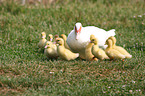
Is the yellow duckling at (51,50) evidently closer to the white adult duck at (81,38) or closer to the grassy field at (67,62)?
the grassy field at (67,62)

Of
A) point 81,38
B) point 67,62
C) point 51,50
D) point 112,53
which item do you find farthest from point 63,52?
point 112,53

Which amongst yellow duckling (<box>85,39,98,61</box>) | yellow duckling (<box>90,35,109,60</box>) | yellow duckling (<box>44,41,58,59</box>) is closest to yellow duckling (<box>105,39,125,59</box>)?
yellow duckling (<box>90,35,109,60</box>)

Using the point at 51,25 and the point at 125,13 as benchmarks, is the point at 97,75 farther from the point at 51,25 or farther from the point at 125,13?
the point at 125,13

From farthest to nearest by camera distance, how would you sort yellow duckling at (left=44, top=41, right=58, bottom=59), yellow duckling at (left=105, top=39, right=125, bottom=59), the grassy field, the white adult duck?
yellow duckling at (left=44, top=41, right=58, bottom=59), the white adult duck, yellow duckling at (left=105, top=39, right=125, bottom=59), the grassy field

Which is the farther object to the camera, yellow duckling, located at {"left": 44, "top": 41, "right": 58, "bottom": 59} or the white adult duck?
yellow duckling, located at {"left": 44, "top": 41, "right": 58, "bottom": 59}

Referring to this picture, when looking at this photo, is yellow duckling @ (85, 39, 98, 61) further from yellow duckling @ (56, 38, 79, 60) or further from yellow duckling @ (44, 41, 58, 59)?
yellow duckling @ (44, 41, 58, 59)

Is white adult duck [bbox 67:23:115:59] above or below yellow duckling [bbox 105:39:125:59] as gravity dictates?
above

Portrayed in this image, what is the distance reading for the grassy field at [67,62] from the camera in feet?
16.7

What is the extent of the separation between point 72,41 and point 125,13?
17.9ft

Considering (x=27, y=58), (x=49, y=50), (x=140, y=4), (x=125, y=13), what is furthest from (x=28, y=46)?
(x=140, y=4)

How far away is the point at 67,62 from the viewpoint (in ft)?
20.6

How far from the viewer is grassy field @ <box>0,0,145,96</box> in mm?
5078

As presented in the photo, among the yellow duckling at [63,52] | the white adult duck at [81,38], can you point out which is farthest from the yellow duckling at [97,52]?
the yellow duckling at [63,52]

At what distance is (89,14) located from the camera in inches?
425
